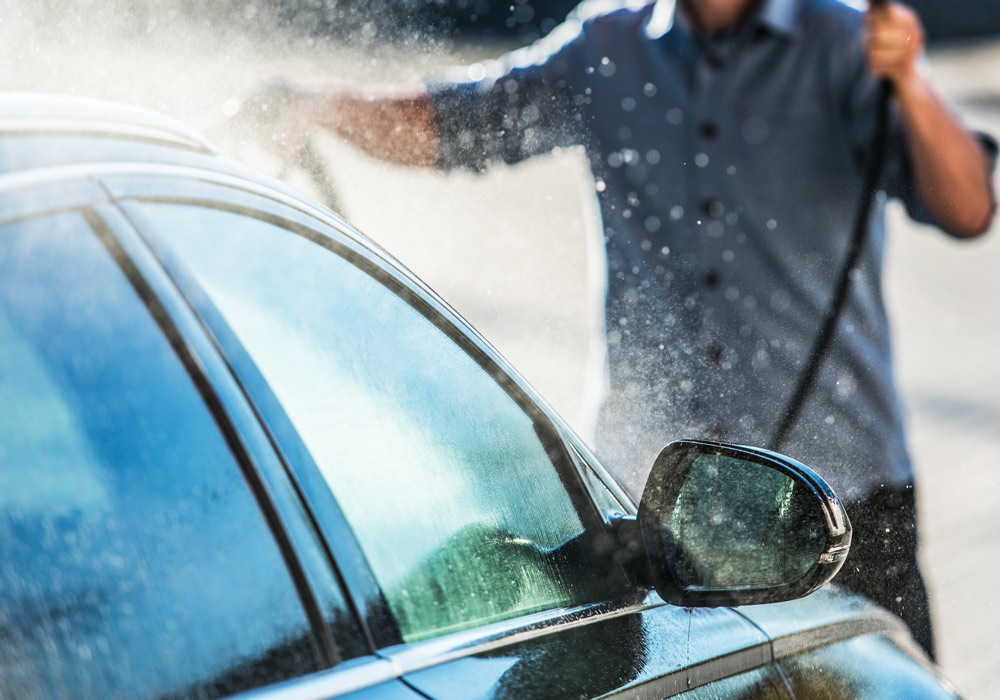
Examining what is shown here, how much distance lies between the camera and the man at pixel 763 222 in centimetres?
249

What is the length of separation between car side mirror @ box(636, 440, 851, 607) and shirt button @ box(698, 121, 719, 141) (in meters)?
1.33

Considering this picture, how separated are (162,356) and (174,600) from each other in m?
0.21

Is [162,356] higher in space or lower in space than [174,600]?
higher

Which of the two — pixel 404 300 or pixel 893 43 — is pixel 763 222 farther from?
pixel 404 300

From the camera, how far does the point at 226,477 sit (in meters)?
0.95

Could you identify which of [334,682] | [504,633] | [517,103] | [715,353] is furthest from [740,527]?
[517,103]

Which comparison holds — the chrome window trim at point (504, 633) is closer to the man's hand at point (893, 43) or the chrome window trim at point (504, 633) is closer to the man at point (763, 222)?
the man at point (763, 222)

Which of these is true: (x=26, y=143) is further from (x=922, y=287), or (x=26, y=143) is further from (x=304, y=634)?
(x=922, y=287)

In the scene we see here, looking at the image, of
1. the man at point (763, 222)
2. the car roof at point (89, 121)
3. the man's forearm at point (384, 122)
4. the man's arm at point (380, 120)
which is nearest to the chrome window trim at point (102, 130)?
the car roof at point (89, 121)

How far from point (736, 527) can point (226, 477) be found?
753mm

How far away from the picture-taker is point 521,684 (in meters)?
1.04

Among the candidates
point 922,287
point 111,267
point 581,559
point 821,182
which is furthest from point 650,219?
point 922,287

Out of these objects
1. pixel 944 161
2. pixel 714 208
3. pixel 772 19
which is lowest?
pixel 944 161

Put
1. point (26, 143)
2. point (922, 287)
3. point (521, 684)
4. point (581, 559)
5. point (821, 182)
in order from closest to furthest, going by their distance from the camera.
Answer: point (26, 143) < point (521, 684) < point (581, 559) < point (821, 182) < point (922, 287)
